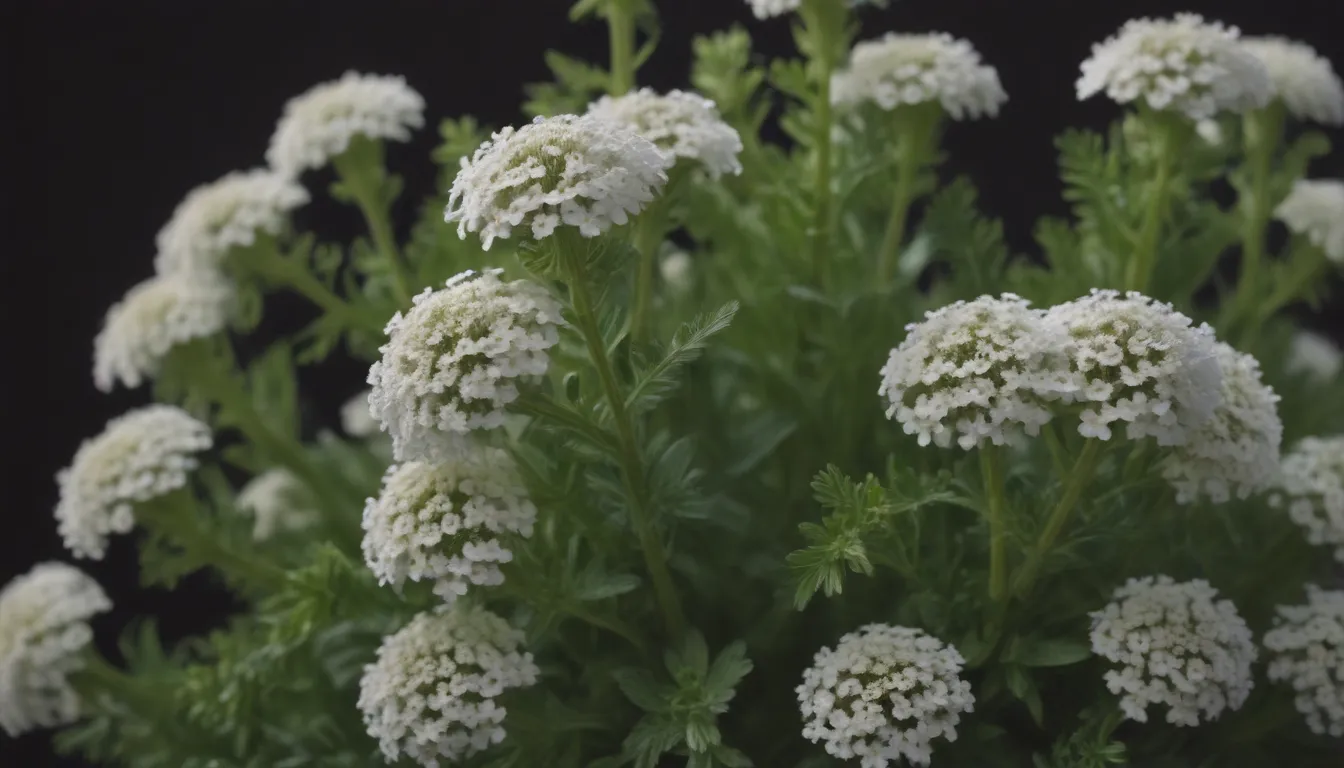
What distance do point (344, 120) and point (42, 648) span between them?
0.48 metres

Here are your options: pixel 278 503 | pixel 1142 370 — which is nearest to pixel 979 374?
pixel 1142 370

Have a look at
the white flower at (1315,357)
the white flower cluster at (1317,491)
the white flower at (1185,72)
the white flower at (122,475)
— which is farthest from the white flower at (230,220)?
the white flower at (1315,357)

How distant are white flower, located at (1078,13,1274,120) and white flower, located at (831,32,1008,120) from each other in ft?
0.27

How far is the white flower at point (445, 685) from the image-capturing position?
774mm

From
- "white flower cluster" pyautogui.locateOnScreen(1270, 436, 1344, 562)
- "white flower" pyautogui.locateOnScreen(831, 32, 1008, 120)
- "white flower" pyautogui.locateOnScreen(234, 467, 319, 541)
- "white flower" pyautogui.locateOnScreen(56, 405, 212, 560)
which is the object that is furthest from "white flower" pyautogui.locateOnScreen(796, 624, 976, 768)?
"white flower" pyautogui.locateOnScreen(234, 467, 319, 541)

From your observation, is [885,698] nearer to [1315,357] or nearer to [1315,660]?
[1315,660]

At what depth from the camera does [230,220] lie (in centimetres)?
110

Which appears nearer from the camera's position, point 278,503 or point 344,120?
point 344,120

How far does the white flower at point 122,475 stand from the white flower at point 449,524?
0.87 ft

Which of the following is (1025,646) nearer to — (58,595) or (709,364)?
(709,364)

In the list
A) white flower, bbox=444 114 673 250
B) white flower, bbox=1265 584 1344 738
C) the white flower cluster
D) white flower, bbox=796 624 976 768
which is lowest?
white flower, bbox=1265 584 1344 738

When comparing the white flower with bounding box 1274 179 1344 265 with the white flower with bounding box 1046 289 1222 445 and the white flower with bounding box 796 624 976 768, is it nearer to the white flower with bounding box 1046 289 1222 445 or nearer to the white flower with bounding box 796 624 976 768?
the white flower with bounding box 1046 289 1222 445

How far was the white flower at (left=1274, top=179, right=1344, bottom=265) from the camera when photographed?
108cm

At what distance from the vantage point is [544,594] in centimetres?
82
